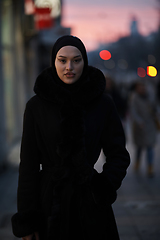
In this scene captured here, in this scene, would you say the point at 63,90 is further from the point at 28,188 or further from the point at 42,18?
the point at 42,18

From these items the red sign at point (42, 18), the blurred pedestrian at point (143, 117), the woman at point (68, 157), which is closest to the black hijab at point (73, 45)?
the woman at point (68, 157)

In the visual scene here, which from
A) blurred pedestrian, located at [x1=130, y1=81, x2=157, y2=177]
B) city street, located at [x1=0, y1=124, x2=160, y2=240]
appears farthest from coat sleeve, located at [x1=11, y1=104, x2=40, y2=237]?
blurred pedestrian, located at [x1=130, y1=81, x2=157, y2=177]

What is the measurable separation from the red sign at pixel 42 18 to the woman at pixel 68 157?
8.52 meters

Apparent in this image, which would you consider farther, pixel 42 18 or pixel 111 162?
pixel 42 18

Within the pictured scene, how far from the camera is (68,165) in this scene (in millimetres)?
2217

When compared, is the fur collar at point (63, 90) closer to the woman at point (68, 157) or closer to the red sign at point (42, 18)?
the woman at point (68, 157)

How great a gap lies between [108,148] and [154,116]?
503cm

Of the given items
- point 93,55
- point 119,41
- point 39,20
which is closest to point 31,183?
point 39,20

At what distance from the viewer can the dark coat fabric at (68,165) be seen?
2.18 m

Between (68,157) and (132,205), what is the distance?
3.29 m

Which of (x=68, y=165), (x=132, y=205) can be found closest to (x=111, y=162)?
(x=68, y=165)

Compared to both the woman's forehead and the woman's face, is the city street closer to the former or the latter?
the woman's face

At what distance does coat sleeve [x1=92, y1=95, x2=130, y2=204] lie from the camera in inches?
87.0

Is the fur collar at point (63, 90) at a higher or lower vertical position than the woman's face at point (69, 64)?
lower
